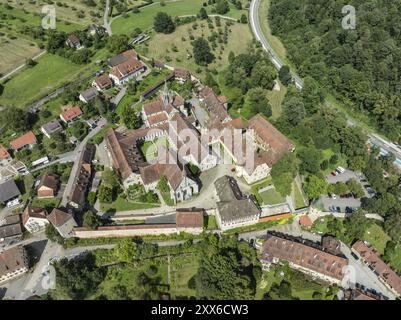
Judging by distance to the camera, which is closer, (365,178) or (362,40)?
(365,178)

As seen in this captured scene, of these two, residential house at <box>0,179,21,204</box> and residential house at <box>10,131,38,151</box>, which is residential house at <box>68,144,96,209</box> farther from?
residential house at <box>10,131,38,151</box>

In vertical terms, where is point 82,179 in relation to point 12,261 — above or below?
above

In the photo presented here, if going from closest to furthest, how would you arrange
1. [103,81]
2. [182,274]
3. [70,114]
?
[182,274]
[70,114]
[103,81]

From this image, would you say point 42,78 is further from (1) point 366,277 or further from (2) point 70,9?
(1) point 366,277

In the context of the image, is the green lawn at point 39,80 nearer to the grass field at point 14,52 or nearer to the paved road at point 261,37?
the grass field at point 14,52

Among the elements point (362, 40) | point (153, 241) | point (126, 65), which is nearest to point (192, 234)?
point (153, 241)

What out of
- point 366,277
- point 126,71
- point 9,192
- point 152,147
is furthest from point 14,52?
point 366,277

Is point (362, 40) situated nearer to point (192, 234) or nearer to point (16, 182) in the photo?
point (192, 234)
